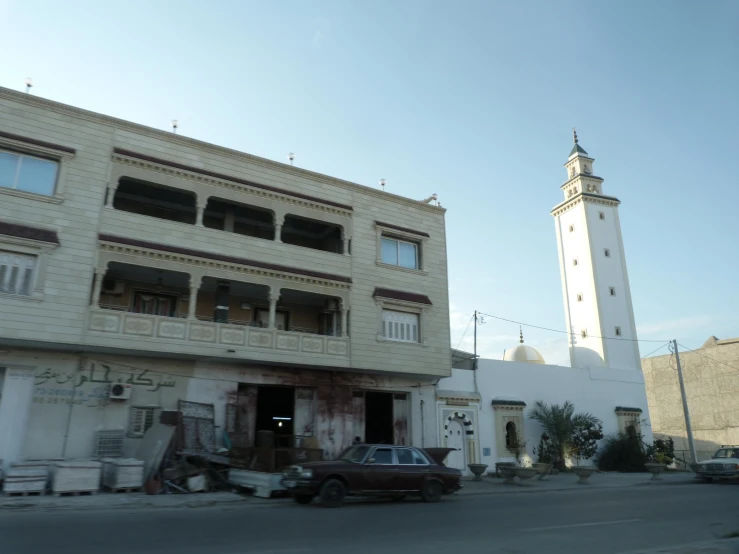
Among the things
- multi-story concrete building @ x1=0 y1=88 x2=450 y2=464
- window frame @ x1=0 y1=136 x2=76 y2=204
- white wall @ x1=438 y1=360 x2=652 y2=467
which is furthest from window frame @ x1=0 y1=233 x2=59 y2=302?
white wall @ x1=438 y1=360 x2=652 y2=467

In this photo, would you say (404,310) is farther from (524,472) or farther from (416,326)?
(524,472)

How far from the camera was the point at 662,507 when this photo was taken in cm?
1321

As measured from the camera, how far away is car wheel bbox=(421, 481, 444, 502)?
14461mm

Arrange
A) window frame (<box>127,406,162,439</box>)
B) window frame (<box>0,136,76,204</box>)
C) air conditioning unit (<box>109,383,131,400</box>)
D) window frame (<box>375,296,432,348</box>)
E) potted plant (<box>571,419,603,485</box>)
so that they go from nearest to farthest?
window frame (<box>0,136,76,204</box>), air conditioning unit (<box>109,383,131,400</box>), window frame (<box>127,406,162,439</box>), window frame (<box>375,296,432,348</box>), potted plant (<box>571,419,603,485</box>)

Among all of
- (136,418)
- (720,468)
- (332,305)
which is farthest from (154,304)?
(720,468)

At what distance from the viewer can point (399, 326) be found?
22.5m

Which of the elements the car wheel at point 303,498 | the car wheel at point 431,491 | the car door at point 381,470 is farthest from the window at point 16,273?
the car wheel at point 431,491

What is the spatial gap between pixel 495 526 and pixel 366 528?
2.39 metres

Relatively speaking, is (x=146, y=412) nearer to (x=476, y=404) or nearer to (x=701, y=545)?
(x=476, y=404)

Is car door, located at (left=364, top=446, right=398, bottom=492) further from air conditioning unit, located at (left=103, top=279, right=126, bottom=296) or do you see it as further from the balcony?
air conditioning unit, located at (left=103, top=279, right=126, bottom=296)

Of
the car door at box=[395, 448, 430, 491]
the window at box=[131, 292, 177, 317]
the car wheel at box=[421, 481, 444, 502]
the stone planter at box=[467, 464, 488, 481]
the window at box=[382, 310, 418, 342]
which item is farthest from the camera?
the window at box=[382, 310, 418, 342]

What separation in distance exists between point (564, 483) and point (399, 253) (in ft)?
36.4

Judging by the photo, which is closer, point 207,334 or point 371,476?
point 371,476

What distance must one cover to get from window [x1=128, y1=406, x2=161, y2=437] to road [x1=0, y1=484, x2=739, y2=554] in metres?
5.84
